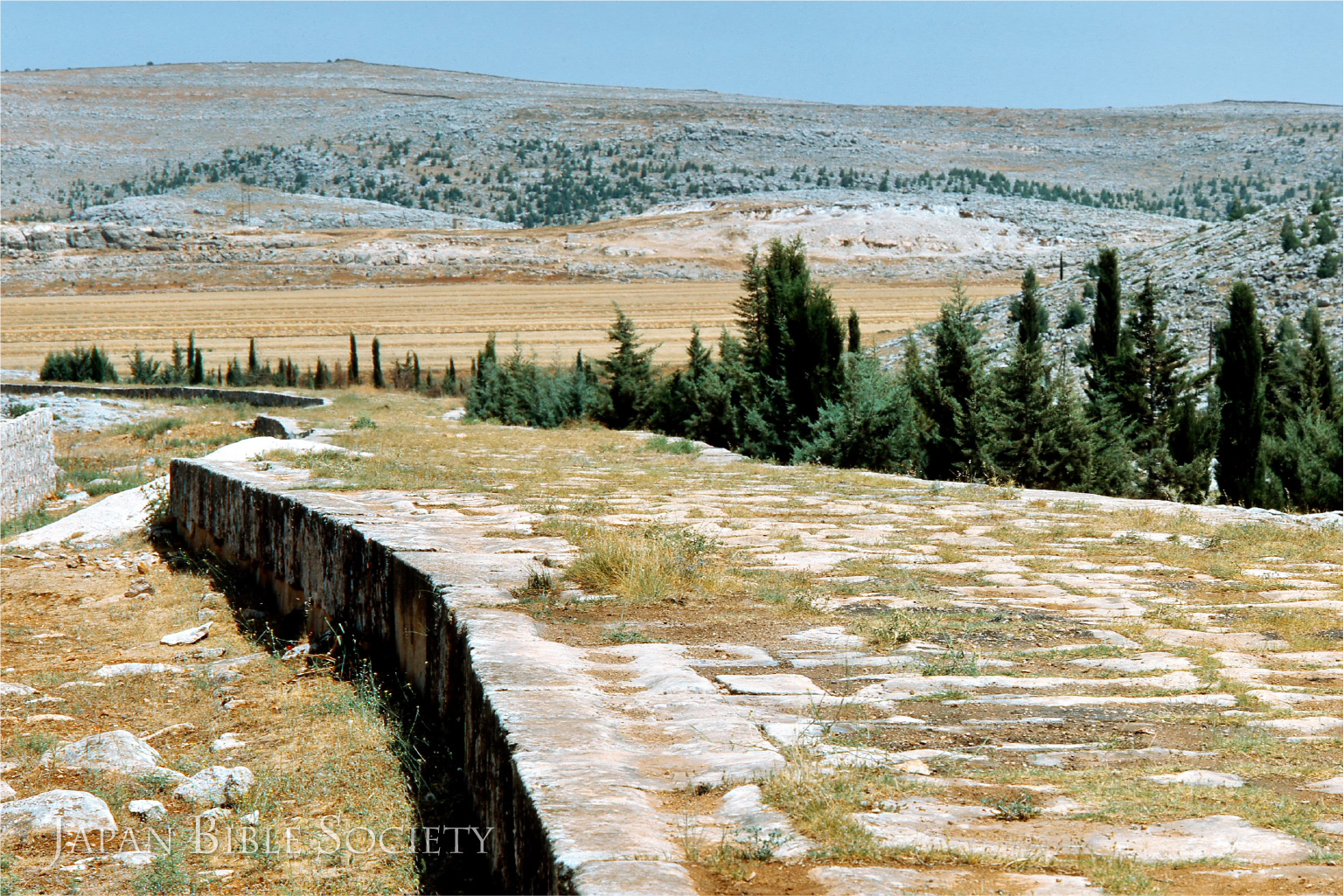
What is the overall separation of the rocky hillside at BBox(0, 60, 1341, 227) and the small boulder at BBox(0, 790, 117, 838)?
121 metres

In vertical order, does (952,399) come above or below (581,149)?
below

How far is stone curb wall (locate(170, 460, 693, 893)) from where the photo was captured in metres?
2.89

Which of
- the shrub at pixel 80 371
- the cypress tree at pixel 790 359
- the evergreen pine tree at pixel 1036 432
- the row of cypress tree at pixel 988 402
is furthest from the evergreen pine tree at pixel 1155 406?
the shrub at pixel 80 371

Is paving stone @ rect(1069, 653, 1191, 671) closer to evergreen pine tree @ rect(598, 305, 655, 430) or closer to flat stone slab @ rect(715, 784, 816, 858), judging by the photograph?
flat stone slab @ rect(715, 784, 816, 858)

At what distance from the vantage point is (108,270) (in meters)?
86.1

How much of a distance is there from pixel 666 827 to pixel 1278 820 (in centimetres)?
141

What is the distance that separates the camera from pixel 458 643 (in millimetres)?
4504

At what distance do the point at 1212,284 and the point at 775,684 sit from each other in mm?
39109

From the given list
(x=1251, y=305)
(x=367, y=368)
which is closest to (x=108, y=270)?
(x=367, y=368)

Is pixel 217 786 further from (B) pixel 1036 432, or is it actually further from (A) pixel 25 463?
(B) pixel 1036 432

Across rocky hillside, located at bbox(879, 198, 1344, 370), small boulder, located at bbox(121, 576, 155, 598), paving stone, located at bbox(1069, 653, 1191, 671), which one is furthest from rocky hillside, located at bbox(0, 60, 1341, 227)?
paving stone, located at bbox(1069, 653, 1191, 671)

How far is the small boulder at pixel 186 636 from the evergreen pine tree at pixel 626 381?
2146 centimetres

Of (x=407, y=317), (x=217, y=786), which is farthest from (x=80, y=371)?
(x=217, y=786)

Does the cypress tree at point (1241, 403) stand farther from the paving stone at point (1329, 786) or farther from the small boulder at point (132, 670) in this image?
the paving stone at point (1329, 786)
